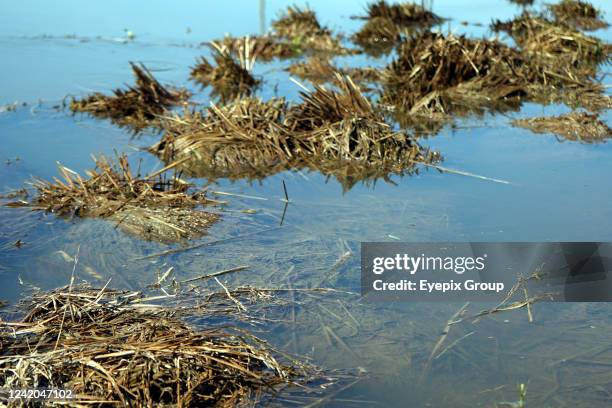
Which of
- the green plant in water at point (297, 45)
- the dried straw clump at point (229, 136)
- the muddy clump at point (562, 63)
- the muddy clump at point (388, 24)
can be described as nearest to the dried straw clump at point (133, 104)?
the dried straw clump at point (229, 136)

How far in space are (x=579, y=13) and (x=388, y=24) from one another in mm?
5158

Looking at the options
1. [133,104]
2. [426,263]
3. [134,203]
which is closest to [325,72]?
[133,104]

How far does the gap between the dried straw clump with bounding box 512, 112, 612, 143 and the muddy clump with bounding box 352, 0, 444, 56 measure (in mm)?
5457

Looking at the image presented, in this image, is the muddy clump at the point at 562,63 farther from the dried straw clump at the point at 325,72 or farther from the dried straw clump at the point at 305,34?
the dried straw clump at the point at 305,34

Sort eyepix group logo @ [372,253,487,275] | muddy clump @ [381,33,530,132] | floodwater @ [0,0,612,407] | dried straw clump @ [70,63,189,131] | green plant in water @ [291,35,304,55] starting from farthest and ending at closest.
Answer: green plant in water @ [291,35,304,55] → muddy clump @ [381,33,530,132] → dried straw clump @ [70,63,189,131] → eyepix group logo @ [372,253,487,275] → floodwater @ [0,0,612,407]

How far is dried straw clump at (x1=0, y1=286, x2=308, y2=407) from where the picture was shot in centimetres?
292

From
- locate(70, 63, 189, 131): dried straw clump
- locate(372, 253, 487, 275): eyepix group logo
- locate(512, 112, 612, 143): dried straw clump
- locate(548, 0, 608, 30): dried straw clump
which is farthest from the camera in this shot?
locate(548, 0, 608, 30): dried straw clump

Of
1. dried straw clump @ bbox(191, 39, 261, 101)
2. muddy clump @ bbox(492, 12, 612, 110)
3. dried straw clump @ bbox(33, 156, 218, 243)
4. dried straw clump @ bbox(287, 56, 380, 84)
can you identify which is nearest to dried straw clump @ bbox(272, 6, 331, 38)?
dried straw clump @ bbox(287, 56, 380, 84)

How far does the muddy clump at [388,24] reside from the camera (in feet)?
46.7

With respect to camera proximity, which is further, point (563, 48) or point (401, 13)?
point (401, 13)

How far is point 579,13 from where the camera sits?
1688 cm

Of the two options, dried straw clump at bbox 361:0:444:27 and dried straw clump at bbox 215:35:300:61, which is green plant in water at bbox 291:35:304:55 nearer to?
dried straw clump at bbox 215:35:300:61

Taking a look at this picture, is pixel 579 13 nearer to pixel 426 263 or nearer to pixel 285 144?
pixel 285 144

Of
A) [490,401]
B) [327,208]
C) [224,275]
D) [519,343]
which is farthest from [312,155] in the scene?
[490,401]
